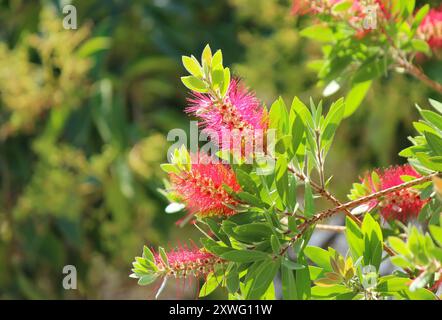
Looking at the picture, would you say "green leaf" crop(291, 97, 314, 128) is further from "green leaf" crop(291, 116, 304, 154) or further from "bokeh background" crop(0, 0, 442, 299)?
"bokeh background" crop(0, 0, 442, 299)

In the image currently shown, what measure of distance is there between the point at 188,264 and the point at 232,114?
174 mm

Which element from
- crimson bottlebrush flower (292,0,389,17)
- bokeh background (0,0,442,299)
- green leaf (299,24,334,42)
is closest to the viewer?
crimson bottlebrush flower (292,0,389,17)

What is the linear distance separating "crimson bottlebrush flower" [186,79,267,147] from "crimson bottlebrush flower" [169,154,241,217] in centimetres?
4

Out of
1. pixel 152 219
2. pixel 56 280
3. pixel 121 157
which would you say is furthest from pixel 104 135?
pixel 56 280

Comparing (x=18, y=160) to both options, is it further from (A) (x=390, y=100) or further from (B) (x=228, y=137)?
(B) (x=228, y=137)

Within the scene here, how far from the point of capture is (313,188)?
94 centimetres

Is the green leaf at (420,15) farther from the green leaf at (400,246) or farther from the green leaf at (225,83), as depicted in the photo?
the green leaf at (400,246)

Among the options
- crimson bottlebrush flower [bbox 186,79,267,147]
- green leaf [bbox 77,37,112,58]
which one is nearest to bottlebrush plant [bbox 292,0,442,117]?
crimson bottlebrush flower [bbox 186,79,267,147]

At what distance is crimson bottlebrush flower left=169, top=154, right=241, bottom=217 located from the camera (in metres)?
0.90

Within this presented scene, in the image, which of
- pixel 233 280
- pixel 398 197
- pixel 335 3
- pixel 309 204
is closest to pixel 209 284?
pixel 233 280

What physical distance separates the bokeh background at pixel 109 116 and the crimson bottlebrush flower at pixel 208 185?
3.84ft

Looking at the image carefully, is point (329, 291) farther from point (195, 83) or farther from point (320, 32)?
point (320, 32)

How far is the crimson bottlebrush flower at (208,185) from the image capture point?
90cm
